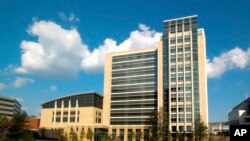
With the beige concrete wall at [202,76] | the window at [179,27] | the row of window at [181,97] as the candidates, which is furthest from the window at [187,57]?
the row of window at [181,97]

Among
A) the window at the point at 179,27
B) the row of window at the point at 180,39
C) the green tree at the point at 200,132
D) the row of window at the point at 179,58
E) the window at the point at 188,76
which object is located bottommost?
the green tree at the point at 200,132

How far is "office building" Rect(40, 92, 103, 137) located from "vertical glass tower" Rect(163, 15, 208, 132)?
33.8 m

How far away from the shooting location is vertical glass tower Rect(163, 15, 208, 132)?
387ft

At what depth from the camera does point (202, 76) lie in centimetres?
11956

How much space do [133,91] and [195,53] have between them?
1278 inches

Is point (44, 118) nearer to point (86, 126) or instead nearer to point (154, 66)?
point (86, 126)

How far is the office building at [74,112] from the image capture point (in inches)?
5389

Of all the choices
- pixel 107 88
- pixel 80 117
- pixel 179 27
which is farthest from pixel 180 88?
pixel 80 117

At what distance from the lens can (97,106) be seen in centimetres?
14062

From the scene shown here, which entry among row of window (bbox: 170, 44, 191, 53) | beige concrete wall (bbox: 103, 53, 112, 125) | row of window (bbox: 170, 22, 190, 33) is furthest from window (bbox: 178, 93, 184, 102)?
beige concrete wall (bbox: 103, 53, 112, 125)

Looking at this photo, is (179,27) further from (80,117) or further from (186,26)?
(80,117)

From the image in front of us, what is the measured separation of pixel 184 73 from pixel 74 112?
177ft

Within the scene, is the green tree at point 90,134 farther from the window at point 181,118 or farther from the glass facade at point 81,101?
the window at point 181,118

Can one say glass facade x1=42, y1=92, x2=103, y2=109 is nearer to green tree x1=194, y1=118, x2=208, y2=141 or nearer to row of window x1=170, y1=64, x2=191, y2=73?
row of window x1=170, y1=64, x2=191, y2=73
